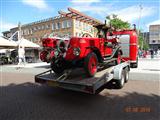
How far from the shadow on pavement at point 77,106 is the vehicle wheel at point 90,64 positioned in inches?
33.8

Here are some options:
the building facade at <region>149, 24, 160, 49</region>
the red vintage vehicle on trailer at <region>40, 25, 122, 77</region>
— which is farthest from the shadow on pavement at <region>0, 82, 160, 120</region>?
the building facade at <region>149, 24, 160, 49</region>

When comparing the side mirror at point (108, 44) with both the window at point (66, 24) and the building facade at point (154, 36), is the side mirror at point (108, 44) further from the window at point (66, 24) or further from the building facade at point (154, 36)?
the building facade at point (154, 36)

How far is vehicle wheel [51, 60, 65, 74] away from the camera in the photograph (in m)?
6.25

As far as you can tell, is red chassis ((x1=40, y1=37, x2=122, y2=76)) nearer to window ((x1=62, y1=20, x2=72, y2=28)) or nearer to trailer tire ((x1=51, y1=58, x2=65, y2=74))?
trailer tire ((x1=51, y1=58, x2=65, y2=74))

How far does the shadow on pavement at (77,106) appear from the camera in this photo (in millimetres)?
4176

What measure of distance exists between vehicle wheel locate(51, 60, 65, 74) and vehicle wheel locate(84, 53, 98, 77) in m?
1.27

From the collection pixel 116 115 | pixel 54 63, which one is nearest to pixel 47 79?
pixel 54 63

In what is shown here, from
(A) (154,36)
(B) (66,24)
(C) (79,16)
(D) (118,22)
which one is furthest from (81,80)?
(A) (154,36)

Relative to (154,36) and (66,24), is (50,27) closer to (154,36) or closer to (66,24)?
(66,24)

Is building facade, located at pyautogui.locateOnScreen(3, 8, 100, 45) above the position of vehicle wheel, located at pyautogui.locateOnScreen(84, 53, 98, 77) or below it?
above

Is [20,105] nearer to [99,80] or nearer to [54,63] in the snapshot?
[54,63]

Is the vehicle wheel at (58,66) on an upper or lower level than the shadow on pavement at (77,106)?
upper

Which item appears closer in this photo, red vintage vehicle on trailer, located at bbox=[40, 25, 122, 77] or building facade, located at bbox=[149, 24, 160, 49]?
red vintage vehicle on trailer, located at bbox=[40, 25, 122, 77]

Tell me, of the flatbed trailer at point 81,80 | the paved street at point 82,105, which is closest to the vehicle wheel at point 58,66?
the flatbed trailer at point 81,80
